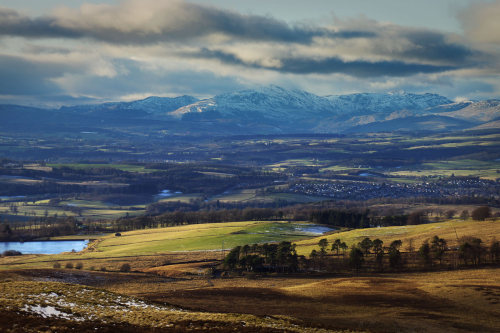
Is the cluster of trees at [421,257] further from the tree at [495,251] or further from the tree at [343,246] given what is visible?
the tree at [343,246]

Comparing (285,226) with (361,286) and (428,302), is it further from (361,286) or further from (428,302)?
(428,302)

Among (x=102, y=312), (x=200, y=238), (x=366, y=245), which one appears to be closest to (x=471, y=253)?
(x=366, y=245)

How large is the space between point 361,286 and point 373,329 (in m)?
26.0

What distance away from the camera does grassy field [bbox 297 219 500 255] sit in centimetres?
12544

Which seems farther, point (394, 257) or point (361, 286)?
point (394, 257)

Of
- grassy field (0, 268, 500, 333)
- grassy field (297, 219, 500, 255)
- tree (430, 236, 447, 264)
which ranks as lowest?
grassy field (0, 268, 500, 333)

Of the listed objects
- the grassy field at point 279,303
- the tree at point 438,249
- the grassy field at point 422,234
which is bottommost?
the grassy field at point 279,303

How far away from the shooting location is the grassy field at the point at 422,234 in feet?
412

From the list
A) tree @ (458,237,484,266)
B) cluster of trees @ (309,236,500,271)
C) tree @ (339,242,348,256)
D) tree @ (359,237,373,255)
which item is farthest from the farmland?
tree @ (339,242,348,256)

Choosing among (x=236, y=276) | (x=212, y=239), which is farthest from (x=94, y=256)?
(x=236, y=276)

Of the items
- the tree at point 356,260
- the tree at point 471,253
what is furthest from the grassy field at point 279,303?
the tree at point 356,260

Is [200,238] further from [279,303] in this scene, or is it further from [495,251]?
[279,303]

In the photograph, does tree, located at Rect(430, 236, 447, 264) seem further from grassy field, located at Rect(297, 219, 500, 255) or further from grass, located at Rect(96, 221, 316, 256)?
grass, located at Rect(96, 221, 316, 256)

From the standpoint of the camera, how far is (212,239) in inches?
6619
